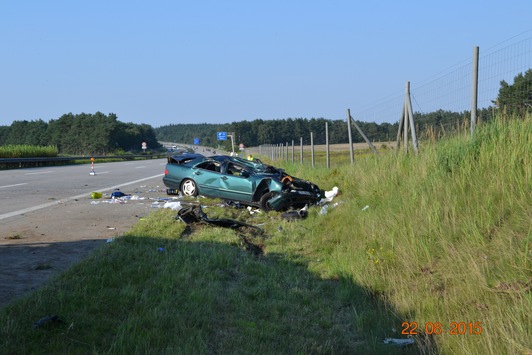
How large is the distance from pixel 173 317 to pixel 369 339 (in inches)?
70.4

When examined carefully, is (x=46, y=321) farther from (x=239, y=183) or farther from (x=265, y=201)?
(x=239, y=183)

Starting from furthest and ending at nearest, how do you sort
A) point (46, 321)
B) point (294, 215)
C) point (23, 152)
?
point (23, 152)
point (294, 215)
point (46, 321)

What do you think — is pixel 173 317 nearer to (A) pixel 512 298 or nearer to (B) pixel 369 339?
(B) pixel 369 339

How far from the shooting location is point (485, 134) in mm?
7812

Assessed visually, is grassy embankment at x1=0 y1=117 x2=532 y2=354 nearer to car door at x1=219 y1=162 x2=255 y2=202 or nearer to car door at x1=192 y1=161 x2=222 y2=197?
car door at x1=219 y1=162 x2=255 y2=202

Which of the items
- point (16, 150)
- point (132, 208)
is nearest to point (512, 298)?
point (132, 208)

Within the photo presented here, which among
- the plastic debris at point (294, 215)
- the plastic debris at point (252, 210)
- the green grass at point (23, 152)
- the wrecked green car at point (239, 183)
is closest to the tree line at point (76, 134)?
the green grass at point (23, 152)

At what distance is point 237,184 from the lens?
48.4 feet

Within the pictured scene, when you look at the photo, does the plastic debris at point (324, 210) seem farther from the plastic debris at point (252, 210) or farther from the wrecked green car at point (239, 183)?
the plastic debris at point (252, 210)

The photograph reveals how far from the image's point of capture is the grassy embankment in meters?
4.52
